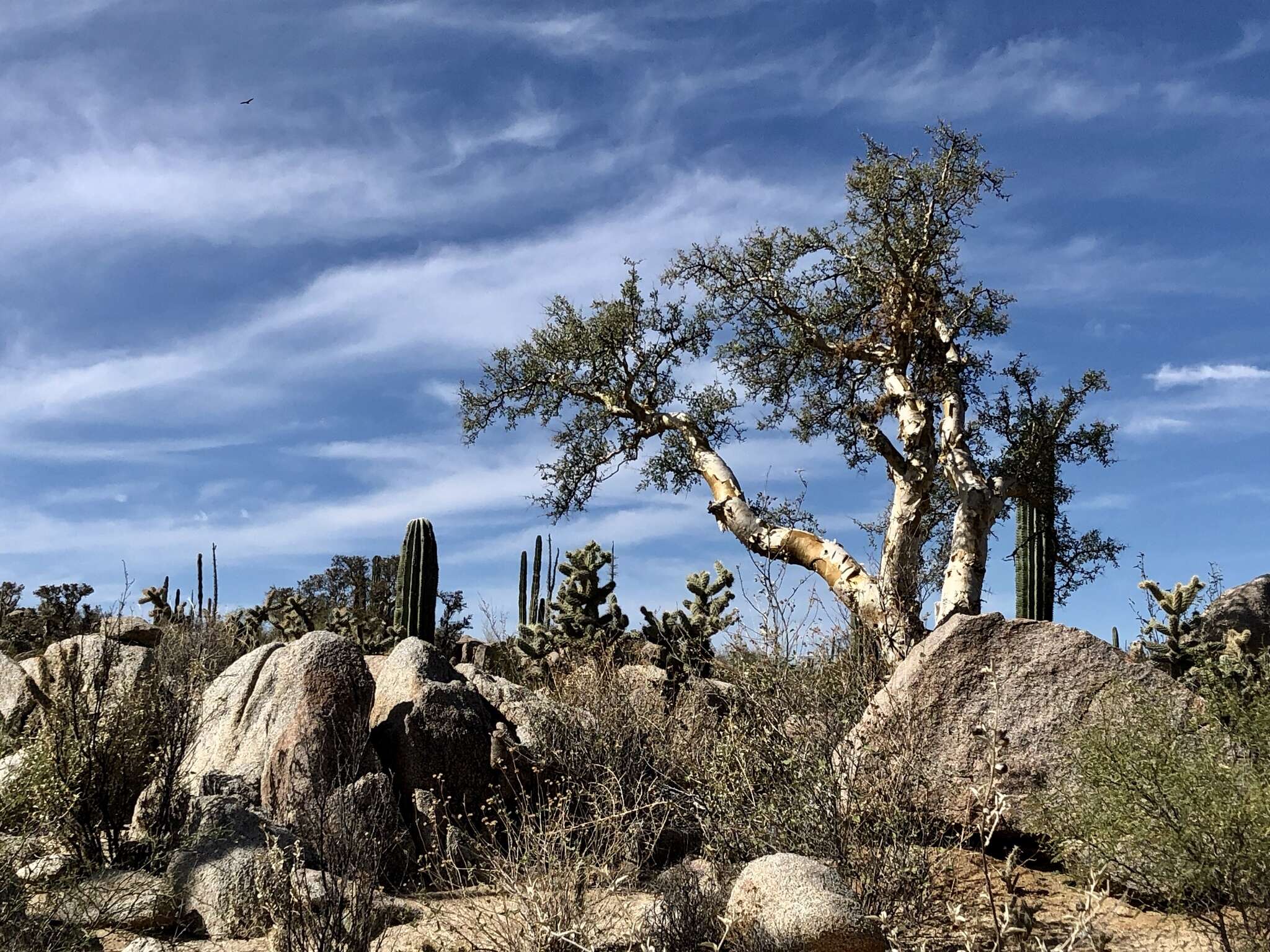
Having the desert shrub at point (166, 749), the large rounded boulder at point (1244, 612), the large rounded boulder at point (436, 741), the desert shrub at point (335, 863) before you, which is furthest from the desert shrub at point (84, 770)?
the large rounded boulder at point (1244, 612)

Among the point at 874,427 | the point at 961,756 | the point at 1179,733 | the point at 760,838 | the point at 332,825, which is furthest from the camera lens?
the point at 874,427

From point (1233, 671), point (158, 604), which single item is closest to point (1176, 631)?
point (1233, 671)

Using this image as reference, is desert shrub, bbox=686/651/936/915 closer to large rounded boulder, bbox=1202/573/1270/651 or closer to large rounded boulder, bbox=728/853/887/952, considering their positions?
large rounded boulder, bbox=728/853/887/952

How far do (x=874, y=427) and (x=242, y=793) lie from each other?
1040cm

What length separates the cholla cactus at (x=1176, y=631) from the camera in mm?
11539

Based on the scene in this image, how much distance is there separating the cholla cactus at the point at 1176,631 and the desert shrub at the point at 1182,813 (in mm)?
4202

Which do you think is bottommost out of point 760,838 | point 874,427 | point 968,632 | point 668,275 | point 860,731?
point 760,838

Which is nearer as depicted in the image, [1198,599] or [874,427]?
[1198,599]

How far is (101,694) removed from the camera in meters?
8.64

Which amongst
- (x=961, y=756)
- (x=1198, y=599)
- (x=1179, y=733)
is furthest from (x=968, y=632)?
(x=1198, y=599)

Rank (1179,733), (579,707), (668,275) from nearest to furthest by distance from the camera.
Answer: (1179,733)
(579,707)
(668,275)

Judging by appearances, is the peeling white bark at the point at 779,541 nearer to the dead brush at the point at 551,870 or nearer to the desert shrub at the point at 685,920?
the dead brush at the point at 551,870

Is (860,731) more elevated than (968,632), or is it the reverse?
(968,632)

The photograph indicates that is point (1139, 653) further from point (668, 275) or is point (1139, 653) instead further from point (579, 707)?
point (668, 275)
